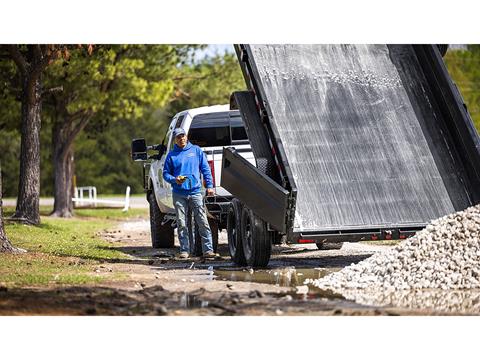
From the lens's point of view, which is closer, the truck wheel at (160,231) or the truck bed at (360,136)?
the truck bed at (360,136)

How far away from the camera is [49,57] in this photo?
22797mm

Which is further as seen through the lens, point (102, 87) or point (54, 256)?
point (102, 87)

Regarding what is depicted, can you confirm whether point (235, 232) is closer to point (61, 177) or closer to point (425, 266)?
point (425, 266)

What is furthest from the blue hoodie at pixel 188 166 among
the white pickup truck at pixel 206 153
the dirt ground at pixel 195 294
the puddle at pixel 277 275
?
the puddle at pixel 277 275

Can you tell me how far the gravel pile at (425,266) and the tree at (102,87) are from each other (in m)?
15.4

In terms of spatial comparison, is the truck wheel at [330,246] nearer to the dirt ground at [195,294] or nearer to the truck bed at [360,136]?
the dirt ground at [195,294]

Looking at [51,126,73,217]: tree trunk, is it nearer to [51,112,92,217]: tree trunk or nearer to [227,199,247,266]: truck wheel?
[51,112,92,217]: tree trunk

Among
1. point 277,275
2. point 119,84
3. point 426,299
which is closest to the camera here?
point 426,299

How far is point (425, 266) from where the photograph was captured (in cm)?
1327

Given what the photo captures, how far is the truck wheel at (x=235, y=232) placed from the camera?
15.1m

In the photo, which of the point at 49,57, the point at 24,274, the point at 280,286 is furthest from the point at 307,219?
the point at 49,57

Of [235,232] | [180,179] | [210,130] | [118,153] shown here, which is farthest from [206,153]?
[118,153]

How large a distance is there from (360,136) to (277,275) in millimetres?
2125

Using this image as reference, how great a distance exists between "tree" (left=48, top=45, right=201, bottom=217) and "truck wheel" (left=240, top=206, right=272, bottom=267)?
1370 centimetres
